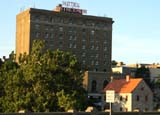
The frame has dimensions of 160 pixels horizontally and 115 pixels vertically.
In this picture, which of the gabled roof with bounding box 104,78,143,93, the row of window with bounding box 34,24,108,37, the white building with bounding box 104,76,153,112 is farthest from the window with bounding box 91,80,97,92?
the white building with bounding box 104,76,153,112

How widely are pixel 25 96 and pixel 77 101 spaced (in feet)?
21.9

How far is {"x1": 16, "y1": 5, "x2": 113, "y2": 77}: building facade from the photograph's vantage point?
148375 mm

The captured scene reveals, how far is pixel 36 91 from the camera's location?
207 feet

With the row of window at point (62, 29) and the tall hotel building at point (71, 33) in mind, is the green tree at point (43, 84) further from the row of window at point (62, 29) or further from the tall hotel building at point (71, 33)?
the row of window at point (62, 29)

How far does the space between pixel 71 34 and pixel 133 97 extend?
5759cm

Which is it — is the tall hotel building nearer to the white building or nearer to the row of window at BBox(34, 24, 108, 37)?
the row of window at BBox(34, 24, 108, 37)

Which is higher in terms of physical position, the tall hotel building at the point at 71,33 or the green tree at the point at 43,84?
the tall hotel building at the point at 71,33

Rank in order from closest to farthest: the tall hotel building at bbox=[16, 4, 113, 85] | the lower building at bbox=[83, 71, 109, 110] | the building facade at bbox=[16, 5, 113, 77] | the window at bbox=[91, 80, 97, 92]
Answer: the lower building at bbox=[83, 71, 109, 110] < the window at bbox=[91, 80, 97, 92] < the building facade at bbox=[16, 5, 113, 77] < the tall hotel building at bbox=[16, 4, 113, 85]

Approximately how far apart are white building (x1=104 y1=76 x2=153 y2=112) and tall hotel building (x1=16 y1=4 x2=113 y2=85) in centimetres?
4342

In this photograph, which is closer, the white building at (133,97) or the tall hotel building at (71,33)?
the white building at (133,97)

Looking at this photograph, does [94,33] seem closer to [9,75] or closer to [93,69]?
[93,69]

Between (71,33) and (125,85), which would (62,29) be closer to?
(71,33)

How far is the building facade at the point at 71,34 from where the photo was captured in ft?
487

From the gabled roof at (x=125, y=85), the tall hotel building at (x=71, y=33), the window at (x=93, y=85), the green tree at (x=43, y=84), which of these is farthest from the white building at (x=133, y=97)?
the tall hotel building at (x=71, y=33)
